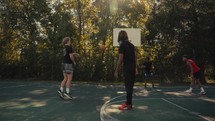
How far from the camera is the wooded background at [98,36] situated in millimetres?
25984

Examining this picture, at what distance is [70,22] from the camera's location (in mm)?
29641

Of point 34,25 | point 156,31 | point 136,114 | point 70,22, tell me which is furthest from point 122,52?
point 34,25

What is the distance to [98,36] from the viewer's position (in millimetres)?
30844

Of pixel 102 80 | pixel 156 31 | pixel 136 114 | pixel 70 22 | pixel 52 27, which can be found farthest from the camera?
pixel 52 27

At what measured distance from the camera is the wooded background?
2598cm

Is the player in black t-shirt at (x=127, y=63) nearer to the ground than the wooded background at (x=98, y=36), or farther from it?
nearer to the ground

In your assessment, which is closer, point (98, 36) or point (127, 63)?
point (127, 63)

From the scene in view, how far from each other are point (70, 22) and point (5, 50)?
629 cm

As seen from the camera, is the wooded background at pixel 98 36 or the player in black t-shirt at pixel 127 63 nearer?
the player in black t-shirt at pixel 127 63

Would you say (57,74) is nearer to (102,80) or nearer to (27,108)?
(102,80)

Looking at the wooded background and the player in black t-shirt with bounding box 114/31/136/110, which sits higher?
the wooded background

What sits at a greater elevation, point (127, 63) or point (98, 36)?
point (98, 36)

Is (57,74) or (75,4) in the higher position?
(75,4)

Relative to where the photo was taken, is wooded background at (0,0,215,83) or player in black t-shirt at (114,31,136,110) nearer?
player in black t-shirt at (114,31,136,110)
